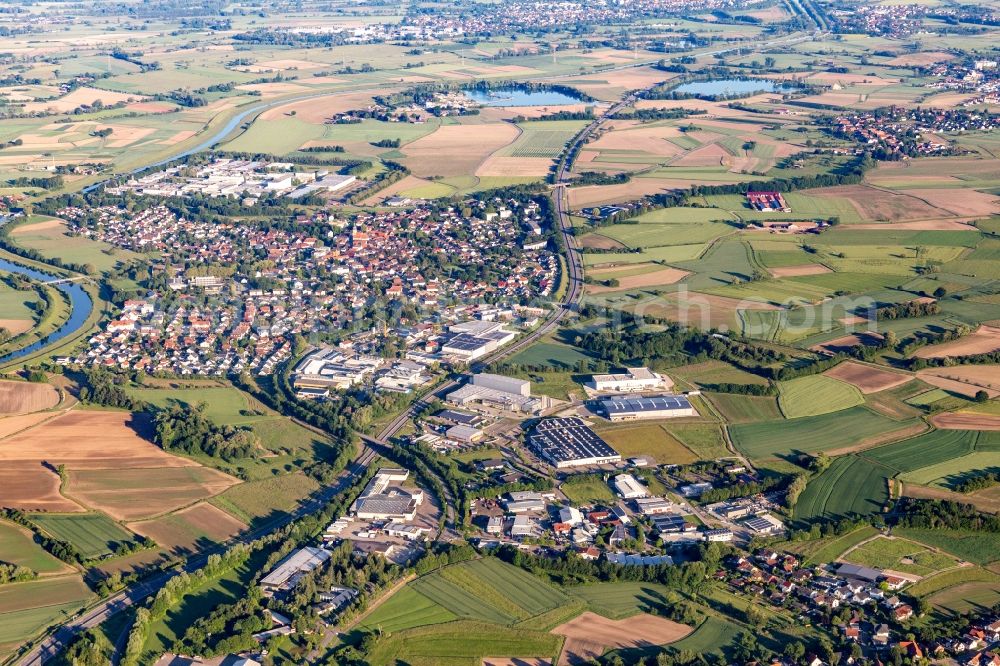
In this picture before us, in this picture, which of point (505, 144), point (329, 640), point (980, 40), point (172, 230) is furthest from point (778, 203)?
point (980, 40)

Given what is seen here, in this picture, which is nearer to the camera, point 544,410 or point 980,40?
point 544,410

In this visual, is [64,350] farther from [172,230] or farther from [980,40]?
[980,40]

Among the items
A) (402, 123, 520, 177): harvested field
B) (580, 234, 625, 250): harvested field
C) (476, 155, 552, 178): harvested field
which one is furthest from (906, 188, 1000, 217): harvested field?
(402, 123, 520, 177): harvested field

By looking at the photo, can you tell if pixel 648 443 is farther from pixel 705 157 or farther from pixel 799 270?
pixel 705 157

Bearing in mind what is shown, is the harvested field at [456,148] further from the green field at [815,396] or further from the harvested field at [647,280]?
the green field at [815,396]

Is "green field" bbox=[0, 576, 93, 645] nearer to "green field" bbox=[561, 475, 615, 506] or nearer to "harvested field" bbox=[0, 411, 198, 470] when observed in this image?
"harvested field" bbox=[0, 411, 198, 470]
